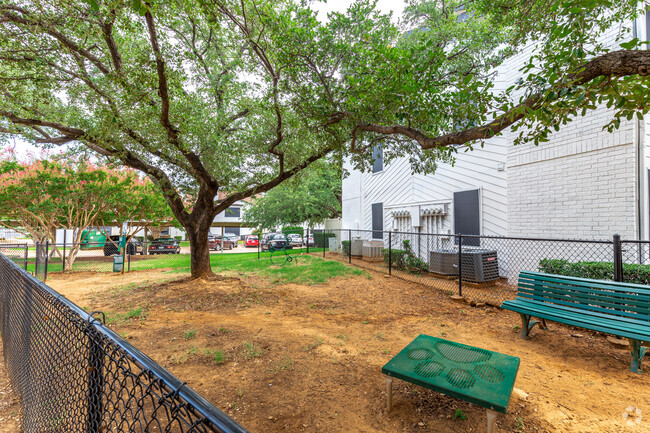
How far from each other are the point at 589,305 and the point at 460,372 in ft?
10.6

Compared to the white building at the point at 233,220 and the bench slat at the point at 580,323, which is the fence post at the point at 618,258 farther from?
the white building at the point at 233,220

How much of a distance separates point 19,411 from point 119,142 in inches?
213

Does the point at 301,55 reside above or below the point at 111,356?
above

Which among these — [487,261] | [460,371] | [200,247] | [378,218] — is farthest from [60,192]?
[487,261]

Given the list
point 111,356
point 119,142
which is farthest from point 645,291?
point 119,142

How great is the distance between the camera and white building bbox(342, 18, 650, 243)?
6133 mm

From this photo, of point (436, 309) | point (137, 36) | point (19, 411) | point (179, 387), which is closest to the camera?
point (179, 387)

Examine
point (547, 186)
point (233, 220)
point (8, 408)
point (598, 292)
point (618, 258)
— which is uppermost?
point (547, 186)

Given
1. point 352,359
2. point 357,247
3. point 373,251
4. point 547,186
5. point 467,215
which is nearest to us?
point 352,359

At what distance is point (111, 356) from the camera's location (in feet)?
4.23

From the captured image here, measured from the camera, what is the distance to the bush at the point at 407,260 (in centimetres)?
1024

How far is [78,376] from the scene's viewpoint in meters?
2.21

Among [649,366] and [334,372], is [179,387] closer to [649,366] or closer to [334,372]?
[334,372]

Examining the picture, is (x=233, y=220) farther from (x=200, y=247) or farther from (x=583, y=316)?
(x=583, y=316)
